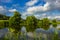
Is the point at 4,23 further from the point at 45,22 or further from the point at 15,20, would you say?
the point at 45,22

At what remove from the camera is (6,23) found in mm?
13672

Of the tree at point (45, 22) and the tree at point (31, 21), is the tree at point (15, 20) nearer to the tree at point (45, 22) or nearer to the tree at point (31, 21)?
the tree at point (31, 21)

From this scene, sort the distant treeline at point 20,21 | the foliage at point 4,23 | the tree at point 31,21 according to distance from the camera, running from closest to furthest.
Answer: the foliage at point 4,23, the distant treeline at point 20,21, the tree at point 31,21

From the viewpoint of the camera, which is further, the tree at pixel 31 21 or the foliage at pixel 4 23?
the tree at pixel 31 21

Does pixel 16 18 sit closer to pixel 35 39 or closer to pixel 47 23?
pixel 47 23

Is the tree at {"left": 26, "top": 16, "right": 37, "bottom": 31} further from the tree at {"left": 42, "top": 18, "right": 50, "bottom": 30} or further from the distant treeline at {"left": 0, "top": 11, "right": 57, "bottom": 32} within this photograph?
the tree at {"left": 42, "top": 18, "right": 50, "bottom": 30}

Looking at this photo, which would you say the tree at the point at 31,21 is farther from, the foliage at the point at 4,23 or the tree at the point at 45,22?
the foliage at the point at 4,23

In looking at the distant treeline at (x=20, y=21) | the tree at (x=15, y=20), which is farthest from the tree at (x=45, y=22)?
the tree at (x=15, y=20)

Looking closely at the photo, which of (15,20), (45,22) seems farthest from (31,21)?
(15,20)

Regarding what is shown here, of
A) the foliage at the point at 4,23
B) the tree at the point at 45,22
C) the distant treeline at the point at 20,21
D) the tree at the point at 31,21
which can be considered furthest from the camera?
the tree at the point at 31,21

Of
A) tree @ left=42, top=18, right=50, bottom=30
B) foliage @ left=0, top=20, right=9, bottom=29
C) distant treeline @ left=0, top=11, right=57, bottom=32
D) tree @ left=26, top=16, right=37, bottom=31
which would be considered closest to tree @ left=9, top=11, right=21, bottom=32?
distant treeline @ left=0, top=11, right=57, bottom=32

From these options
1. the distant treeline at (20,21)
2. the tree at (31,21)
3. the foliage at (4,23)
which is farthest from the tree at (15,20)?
the tree at (31,21)

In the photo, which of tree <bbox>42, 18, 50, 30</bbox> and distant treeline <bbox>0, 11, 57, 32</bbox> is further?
distant treeline <bbox>0, 11, 57, 32</bbox>

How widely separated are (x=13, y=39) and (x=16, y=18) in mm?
7999
